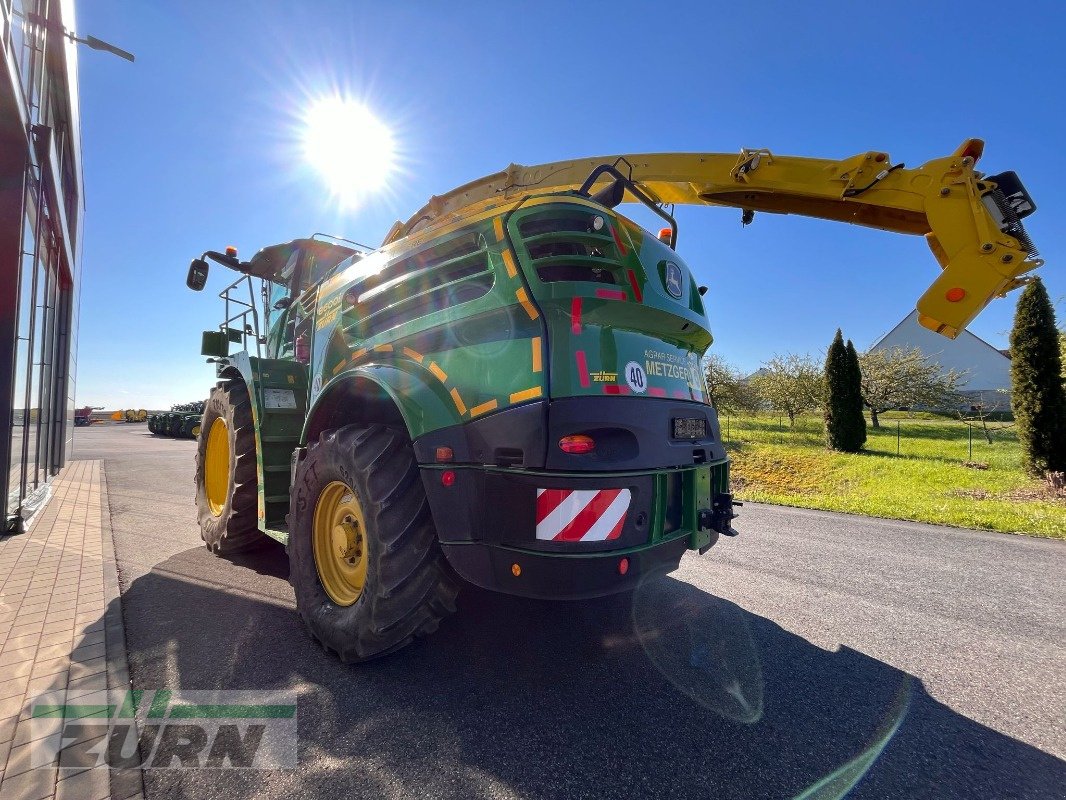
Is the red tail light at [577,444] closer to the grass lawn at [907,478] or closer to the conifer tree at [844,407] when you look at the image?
the grass lawn at [907,478]

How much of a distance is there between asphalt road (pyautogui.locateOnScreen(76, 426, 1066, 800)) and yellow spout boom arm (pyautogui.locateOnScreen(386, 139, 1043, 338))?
2391mm

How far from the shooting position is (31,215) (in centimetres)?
498

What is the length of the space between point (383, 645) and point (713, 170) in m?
4.20

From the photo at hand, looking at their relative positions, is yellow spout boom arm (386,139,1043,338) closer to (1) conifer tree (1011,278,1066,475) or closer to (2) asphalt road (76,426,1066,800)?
(2) asphalt road (76,426,1066,800)

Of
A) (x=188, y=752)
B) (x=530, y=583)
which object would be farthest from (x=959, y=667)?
(x=188, y=752)

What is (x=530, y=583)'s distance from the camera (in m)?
1.96

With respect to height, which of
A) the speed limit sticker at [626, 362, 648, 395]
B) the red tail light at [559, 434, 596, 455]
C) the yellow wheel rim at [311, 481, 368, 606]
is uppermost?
the speed limit sticker at [626, 362, 648, 395]

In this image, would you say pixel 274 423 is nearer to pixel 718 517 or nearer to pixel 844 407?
pixel 718 517

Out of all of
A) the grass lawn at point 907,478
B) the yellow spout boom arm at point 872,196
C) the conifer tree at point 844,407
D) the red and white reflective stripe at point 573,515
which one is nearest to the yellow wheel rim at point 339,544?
the red and white reflective stripe at point 573,515

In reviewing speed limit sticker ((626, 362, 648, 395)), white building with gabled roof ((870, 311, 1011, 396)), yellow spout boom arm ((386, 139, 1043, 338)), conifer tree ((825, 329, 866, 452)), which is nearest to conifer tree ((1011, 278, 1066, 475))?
conifer tree ((825, 329, 866, 452))

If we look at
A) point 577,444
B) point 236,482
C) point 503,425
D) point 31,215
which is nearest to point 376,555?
point 503,425

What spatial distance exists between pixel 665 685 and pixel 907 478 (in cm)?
1239

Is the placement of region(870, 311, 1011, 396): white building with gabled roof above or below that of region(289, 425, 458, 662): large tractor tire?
above

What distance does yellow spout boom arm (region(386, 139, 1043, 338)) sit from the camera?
150 inches
